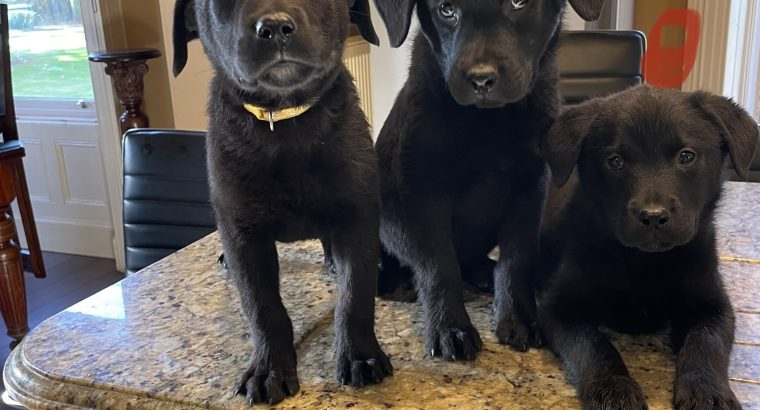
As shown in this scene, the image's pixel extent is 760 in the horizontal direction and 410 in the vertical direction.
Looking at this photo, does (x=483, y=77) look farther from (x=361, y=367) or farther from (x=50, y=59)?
(x=50, y=59)

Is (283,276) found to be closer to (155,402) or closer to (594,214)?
(155,402)

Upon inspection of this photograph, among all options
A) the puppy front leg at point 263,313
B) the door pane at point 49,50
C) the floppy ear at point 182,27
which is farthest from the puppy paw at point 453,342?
the door pane at point 49,50

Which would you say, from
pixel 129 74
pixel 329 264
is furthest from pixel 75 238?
pixel 329 264

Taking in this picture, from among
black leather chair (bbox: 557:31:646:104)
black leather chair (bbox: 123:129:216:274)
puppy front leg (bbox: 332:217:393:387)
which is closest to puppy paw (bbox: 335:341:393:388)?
puppy front leg (bbox: 332:217:393:387)

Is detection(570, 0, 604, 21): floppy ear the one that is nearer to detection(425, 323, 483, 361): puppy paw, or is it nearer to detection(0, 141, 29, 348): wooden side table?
detection(425, 323, 483, 361): puppy paw

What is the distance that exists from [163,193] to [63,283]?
1.89 meters

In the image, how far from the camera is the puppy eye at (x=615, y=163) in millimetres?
1066

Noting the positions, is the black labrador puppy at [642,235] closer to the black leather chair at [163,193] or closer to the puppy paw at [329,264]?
the puppy paw at [329,264]

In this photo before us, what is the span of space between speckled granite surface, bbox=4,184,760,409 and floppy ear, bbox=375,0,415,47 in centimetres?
49

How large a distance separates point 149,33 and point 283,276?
7.56 feet

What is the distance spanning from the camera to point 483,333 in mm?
1180

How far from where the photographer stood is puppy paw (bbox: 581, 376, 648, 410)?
35.9 inches

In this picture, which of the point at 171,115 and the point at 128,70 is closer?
the point at 128,70

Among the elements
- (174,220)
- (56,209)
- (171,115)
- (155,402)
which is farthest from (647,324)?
(56,209)
